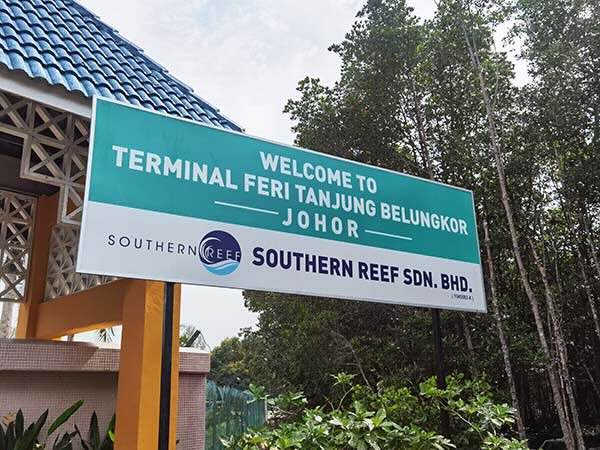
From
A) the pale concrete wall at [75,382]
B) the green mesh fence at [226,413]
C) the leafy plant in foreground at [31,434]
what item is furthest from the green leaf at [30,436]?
the green mesh fence at [226,413]

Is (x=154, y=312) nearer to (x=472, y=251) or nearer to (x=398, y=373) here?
(x=472, y=251)

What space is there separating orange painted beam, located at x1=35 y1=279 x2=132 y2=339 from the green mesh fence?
2.66 meters

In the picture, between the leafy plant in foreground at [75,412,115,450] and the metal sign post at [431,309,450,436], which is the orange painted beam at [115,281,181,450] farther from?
the metal sign post at [431,309,450,436]

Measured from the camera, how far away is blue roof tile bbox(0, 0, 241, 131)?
117 inches

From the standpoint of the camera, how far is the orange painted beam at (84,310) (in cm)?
349

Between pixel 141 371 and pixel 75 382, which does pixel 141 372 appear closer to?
pixel 141 371

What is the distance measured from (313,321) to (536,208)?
4327 millimetres

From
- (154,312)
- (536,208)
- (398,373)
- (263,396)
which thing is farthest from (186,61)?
(536,208)

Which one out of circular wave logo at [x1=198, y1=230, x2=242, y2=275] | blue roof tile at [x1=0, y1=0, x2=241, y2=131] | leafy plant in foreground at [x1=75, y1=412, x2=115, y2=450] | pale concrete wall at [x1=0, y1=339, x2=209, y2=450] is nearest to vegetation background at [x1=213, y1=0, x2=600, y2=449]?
pale concrete wall at [x1=0, y1=339, x2=209, y2=450]

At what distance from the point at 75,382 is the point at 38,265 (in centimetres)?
156

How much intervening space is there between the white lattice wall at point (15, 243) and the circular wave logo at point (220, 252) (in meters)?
3.68

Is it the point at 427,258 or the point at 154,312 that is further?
the point at 154,312

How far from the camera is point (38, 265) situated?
487 cm

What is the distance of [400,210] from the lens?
2805mm
